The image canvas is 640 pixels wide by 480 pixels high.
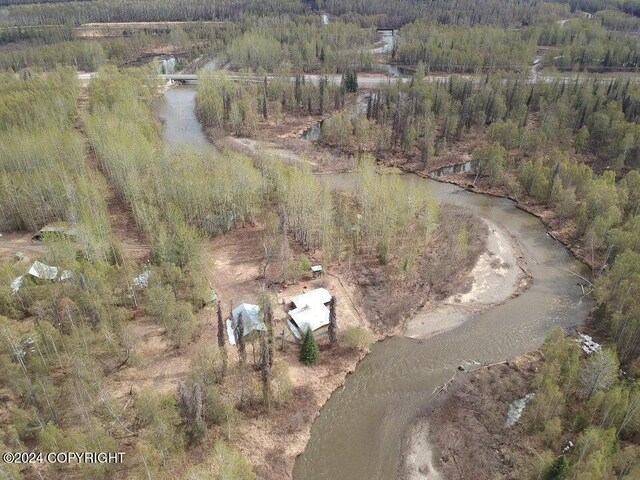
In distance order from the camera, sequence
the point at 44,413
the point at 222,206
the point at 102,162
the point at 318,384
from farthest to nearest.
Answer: the point at 102,162 < the point at 222,206 < the point at 318,384 < the point at 44,413

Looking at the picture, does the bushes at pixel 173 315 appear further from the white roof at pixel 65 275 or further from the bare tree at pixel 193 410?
the white roof at pixel 65 275

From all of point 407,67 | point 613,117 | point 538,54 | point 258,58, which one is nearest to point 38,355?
point 613,117

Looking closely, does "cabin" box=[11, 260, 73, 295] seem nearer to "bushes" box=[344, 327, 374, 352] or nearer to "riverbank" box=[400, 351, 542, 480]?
"bushes" box=[344, 327, 374, 352]

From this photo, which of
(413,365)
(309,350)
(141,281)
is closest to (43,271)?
(141,281)

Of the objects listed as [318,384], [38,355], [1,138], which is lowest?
[318,384]

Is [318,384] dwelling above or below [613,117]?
below

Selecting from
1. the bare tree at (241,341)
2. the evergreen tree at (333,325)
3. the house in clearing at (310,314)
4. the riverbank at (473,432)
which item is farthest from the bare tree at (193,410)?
the riverbank at (473,432)

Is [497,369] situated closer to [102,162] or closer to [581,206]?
[581,206]

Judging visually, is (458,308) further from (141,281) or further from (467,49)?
(467,49)
